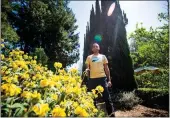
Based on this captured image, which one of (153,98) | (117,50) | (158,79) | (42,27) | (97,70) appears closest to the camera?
(97,70)

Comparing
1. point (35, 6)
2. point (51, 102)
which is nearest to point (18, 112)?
point (51, 102)

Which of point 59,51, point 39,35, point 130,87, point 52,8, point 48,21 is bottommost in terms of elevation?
point 130,87

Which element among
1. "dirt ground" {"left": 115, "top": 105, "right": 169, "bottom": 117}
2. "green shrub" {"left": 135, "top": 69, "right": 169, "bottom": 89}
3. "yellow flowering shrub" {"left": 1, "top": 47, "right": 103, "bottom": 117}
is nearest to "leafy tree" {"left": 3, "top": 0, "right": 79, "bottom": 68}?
"dirt ground" {"left": 115, "top": 105, "right": 169, "bottom": 117}

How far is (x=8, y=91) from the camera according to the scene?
179 cm

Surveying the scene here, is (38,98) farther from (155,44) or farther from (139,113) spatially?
(139,113)

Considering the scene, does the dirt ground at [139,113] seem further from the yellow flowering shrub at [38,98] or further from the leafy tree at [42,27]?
the leafy tree at [42,27]

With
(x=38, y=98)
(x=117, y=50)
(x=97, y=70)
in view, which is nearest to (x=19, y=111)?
(x=38, y=98)

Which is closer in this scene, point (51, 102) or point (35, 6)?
point (51, 102)

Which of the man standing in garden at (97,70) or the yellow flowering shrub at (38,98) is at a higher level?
the man standing in garden at (97,70)

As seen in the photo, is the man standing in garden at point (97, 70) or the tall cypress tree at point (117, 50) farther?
the tall cypress tree at point (117, 50)

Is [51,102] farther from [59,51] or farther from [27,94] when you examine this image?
[59,51]

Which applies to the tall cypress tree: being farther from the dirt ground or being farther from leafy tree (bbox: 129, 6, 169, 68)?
leafy tree (bbox: 129, 6, 169, 68)

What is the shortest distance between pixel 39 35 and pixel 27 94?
21.0 meters

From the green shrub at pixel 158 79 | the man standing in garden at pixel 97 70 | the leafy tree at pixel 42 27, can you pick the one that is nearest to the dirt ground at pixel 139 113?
the green shrub at pixel 158 79
